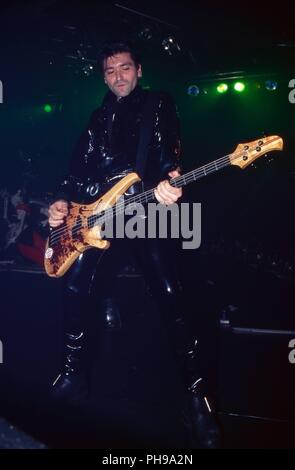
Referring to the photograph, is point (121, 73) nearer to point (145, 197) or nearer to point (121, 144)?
point (121, 144)

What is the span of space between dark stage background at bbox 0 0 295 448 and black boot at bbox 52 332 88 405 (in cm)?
9

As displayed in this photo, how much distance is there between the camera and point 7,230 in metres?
7.31

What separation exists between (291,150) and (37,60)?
5522mm

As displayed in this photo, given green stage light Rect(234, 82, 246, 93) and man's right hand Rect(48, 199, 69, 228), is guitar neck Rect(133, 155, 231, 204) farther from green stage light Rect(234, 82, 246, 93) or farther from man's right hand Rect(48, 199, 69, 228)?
green stage light Rect(234, 82, 246, 93)

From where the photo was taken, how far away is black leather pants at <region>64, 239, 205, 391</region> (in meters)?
2.18

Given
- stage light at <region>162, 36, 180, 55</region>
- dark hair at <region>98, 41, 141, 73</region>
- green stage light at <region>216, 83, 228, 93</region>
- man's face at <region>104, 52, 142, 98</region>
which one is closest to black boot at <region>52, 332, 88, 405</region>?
man's face at <region>104, 52, 142, 98</region>

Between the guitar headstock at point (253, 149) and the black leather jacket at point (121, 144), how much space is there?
0.41 metres

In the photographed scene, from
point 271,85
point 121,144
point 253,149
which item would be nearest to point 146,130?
point 121,144

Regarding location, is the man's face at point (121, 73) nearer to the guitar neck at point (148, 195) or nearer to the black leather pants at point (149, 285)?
the guitar neck at point (148, 195)

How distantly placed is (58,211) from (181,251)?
95cm

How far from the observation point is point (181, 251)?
242cm

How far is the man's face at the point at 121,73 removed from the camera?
8.43 ft

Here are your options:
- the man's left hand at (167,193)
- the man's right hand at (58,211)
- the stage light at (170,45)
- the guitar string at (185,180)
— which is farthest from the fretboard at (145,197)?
the stage light at (170,45)

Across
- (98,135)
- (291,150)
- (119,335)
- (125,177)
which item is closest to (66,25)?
(98,135)
